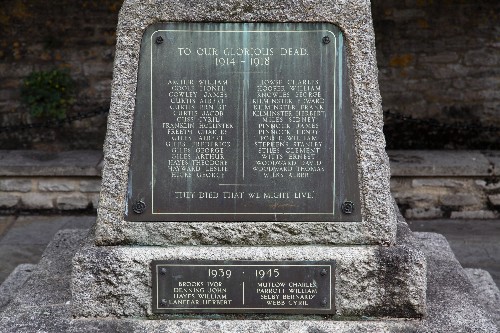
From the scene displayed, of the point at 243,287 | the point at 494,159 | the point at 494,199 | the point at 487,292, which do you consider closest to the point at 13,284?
the point at 243,287

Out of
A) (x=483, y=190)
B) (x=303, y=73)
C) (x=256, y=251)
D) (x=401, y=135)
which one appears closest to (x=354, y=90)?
(x=303, y=73)

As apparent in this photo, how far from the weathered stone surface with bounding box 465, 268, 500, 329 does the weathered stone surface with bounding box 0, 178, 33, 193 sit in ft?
13.4

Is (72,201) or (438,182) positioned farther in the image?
(72,201)

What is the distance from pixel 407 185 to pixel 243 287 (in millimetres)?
3791

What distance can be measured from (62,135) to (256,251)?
524 centimetres

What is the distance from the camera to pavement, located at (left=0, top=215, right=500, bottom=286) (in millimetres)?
5895

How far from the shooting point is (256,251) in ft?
11.5

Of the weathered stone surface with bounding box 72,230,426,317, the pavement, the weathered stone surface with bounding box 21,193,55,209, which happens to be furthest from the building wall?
the weathered stone surface with bounding box 72,230,426,317

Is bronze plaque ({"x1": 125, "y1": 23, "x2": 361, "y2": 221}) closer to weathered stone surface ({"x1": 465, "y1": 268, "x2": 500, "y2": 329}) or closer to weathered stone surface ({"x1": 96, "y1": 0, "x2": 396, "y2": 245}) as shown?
weathered stone surface ({"x1": 96, "y1": 0, "x2": 396, "y2": 245})

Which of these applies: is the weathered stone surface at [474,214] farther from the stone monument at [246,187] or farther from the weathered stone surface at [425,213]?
the stone monument at [246,187]

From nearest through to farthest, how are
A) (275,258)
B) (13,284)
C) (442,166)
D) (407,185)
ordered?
(275,258), (13,284), (442,166), (407,185)

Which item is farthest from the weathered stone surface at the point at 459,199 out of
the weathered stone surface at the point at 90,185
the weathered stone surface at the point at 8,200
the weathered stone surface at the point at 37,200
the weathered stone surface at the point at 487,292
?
the weathered stone surface at the point at 8,200

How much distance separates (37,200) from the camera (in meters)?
7.21

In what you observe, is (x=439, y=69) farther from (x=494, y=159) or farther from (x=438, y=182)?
(x=438, y=182)
